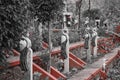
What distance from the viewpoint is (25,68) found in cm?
871

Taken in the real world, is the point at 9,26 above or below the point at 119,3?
above

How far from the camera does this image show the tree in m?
7.35

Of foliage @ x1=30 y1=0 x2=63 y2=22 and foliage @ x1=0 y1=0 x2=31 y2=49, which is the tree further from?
foliage @ x1=30 y1=0 x2=63 y2=22

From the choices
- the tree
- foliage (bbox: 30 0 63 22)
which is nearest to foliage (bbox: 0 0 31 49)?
the tree

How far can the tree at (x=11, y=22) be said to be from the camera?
735 cm

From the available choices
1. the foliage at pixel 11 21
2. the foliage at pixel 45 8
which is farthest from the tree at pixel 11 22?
the foliage at pixel 45 8

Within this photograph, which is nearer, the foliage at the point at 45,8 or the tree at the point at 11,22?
the tree at the point at 11,22

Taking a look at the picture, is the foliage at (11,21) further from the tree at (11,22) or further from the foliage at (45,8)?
the foliage at (45,8)

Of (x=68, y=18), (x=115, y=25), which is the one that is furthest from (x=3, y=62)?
(x=115, y=25)

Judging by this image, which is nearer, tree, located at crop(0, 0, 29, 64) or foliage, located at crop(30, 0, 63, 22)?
tree, located at crop(0, 0, 29, 64)

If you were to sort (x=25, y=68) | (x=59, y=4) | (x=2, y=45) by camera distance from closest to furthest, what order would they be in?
(x=2, y=45)
(x=25, y=68)
(x=59, y=4)

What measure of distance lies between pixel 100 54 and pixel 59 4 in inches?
296

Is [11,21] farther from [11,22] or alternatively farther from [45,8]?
[45,8]

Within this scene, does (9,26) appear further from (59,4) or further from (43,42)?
(43,42)
